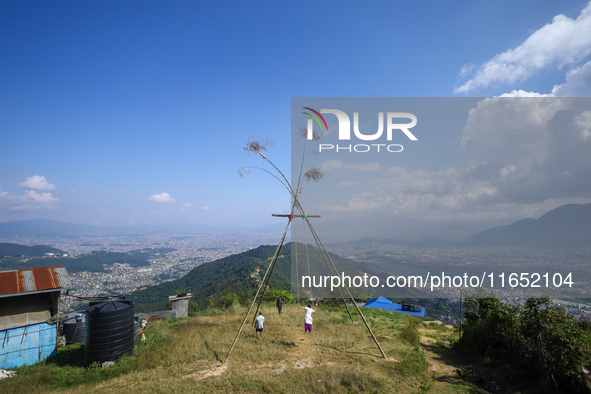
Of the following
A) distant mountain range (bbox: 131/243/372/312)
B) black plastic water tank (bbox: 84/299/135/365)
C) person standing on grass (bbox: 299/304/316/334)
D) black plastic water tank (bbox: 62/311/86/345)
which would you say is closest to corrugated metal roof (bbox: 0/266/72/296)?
black plastic water tank (bbox: 84/299/135/365)

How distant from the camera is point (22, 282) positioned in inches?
396

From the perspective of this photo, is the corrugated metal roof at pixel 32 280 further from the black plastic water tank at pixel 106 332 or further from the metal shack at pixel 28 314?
the black plastic water tank at pixel 106 332

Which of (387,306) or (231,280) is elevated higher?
(387,306)

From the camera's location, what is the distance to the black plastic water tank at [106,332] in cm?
932

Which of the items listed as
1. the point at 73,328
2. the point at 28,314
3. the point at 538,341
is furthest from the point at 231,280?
the point at 538,341

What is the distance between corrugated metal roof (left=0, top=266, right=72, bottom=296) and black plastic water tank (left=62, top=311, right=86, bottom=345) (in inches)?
133

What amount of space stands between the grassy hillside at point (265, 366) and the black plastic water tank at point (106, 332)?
0.42 m

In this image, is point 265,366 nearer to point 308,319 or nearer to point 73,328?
point 308,319

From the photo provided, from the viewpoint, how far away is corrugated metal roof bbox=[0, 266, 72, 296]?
970 centimetres

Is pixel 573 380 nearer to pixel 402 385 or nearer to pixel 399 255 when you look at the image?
pixel 402 385

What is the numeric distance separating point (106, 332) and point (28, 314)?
3.83 metres

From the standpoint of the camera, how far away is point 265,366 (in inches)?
337

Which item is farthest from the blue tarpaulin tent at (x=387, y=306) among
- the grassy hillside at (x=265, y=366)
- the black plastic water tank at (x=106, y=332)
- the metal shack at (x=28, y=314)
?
the metal shack at (x=28, y=314)

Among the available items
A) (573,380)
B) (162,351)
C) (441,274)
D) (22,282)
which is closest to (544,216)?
(441,274)
